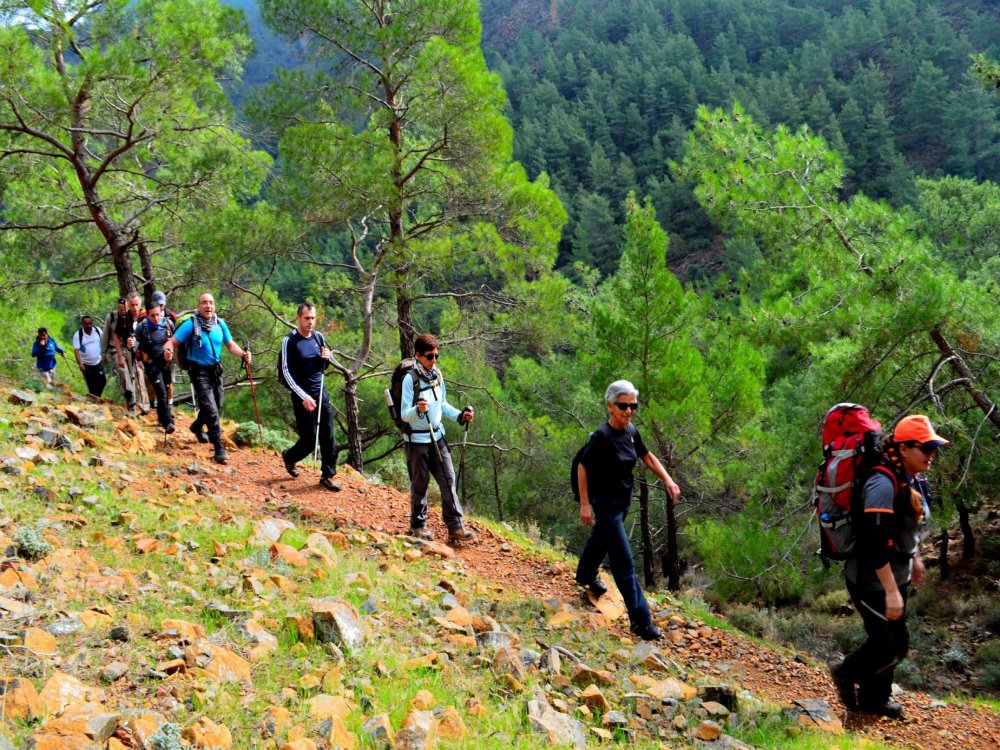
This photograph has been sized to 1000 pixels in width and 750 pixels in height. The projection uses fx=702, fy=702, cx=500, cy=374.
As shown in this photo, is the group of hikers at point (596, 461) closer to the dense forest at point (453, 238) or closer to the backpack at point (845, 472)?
the backpack at point (845, 472)

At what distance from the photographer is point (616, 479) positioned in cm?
516

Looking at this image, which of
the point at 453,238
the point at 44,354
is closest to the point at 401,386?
the point at 453,238

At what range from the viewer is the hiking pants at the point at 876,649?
14.2 ft

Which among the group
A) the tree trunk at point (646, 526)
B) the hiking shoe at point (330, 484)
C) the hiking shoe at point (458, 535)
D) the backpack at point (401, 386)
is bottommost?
the tree trunk at point (646, 526)

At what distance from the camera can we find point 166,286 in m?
12.9

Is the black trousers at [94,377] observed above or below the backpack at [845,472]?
above

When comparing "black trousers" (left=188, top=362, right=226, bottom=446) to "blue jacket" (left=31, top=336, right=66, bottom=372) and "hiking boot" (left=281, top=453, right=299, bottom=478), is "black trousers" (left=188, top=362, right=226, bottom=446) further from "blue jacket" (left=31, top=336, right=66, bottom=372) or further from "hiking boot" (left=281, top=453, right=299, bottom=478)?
"blue jacket" (left=31, top=336, right=66, bottom=372)

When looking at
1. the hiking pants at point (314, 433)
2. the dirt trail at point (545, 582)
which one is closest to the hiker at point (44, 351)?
the dirt trail at point (545, 582)

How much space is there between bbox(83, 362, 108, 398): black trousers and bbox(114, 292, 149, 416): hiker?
Result: 1459 mm

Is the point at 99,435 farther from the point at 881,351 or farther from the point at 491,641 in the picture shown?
the point at 881,351

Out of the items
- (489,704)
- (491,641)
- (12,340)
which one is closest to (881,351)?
(491,641)

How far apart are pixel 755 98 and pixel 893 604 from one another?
238 ft

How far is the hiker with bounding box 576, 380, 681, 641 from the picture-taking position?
5062 mm

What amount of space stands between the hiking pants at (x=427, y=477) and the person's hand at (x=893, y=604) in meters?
3.59
